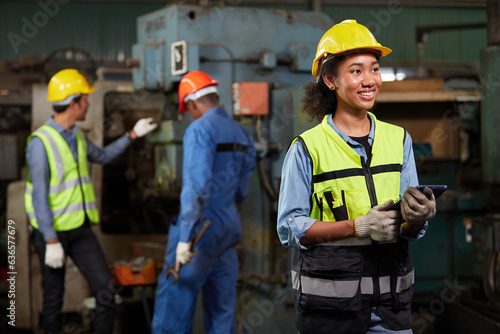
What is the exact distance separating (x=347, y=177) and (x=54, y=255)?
189 cm

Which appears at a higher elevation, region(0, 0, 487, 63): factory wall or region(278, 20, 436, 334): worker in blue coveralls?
region(0, 0, 487, 63): factory wall

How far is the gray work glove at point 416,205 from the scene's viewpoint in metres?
1.34

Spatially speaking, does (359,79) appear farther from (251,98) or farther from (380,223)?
(251,98)

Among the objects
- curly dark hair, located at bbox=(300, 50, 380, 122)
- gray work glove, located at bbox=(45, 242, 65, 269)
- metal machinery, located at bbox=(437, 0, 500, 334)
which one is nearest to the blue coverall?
gray work glove, located at bbox=(45, 242, 65, 269)

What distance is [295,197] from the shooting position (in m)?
1.52

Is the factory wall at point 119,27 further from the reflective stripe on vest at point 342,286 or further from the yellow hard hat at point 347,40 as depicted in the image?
the reflective stripe on vest at point 342,286

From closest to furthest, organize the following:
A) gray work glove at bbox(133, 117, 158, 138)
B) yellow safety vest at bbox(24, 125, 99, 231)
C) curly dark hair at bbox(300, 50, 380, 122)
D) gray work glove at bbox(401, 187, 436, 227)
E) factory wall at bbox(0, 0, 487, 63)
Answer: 1. gray work glove at bbox(401, 187, 436, 227)
2. curly dark hair at bbox(300, 50, 380, 122)
3. yellow safety vest at bbox(24, 125, 99, 231)
4. gray work glove at bbox(133, 117, 158, 138)
5. factory wall at bbox(0, 0, 487, 63)

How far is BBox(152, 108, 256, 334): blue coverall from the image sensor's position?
8.74 ft

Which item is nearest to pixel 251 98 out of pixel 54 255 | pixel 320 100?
pixel 54 255

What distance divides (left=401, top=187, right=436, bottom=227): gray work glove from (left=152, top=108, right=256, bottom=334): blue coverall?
1402mm

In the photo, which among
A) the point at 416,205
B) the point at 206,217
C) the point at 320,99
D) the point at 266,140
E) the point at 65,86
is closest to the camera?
the point at 416,205

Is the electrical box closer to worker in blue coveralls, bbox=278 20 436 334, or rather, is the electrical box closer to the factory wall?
worker in blue coveralls, bbox=278 20 436 334

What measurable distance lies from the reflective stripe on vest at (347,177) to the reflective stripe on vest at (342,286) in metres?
0.10

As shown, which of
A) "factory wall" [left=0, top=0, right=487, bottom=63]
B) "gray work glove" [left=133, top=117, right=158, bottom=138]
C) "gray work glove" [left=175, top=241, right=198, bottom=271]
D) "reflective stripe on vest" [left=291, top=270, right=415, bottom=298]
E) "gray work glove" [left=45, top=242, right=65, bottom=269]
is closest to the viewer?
"reflective stripe on vest" [left=291, top=270, right=415, bottom=298]
